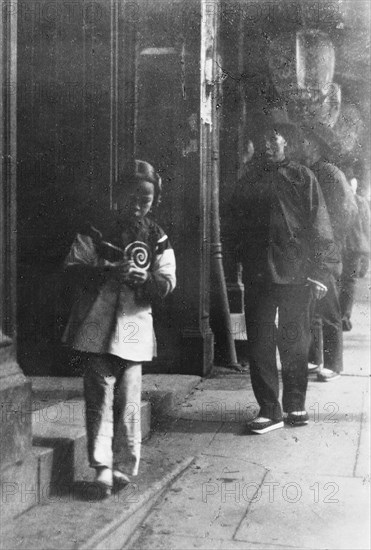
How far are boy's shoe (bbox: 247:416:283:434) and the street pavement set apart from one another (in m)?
0.04

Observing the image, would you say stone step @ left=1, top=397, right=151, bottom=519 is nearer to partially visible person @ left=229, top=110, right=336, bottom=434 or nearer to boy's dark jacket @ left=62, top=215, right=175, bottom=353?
boy's dark jacket @ left=62, top=215, right=175, bottom=353

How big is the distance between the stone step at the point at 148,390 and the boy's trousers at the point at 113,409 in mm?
1284

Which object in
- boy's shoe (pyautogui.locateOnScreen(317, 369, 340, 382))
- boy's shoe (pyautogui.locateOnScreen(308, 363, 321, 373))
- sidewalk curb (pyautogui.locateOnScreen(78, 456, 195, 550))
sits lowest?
sidewalk curb (pyautogui.locateOnScreen(78, 456, 195, 550))

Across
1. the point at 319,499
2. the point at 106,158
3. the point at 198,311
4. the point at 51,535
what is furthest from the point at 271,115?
the point at 51,535

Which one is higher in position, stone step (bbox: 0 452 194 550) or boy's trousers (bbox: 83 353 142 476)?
boy's trousers (bbox: 83 353 142 476)

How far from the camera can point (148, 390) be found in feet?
17.8

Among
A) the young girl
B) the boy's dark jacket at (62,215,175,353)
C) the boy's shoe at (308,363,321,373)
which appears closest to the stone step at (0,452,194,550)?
the young girl

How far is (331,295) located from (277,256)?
A: 5.21 feet

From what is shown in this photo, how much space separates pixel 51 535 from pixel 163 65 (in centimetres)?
404

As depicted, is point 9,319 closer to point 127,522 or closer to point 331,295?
point 127,522

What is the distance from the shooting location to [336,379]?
643 centimetres

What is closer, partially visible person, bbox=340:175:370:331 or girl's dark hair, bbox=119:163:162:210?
girl's dark hair, bbox=119:163:162:210

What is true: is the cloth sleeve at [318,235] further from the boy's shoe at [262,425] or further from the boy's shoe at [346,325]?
the boy's shoe at [346,325]

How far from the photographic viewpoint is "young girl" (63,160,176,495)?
3627 mm
